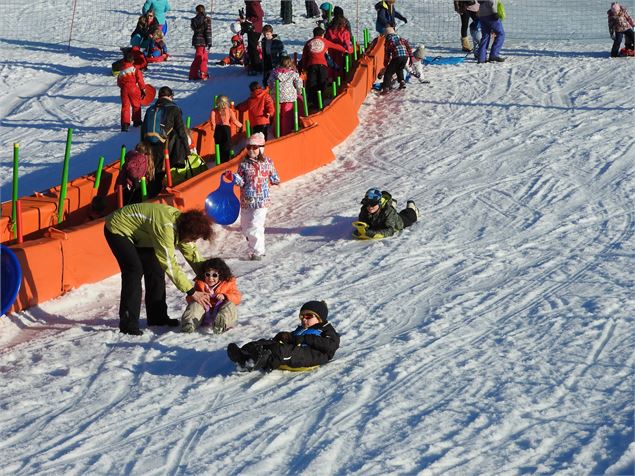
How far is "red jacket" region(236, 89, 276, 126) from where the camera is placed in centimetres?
1622

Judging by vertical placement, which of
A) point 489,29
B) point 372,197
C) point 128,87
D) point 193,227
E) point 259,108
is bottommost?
point 372,197

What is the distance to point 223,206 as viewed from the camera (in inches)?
491

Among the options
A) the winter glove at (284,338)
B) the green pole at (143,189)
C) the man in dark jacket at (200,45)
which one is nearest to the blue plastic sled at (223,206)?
the green pole at (143,189)

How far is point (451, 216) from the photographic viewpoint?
43.8ft

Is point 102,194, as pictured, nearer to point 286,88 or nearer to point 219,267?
point 219,267

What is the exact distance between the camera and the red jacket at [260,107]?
53.2 ft

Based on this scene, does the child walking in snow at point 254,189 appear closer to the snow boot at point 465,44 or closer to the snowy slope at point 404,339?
the snowy slope at point 404,339

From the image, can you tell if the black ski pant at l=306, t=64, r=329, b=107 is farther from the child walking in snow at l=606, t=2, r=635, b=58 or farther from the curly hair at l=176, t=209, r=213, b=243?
the curly hair at l=176, t=209, r=213, b=243

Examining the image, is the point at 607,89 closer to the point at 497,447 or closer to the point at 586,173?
the point at 586,173

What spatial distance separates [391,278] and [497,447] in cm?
416

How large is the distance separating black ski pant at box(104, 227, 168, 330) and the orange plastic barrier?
1.21 meters

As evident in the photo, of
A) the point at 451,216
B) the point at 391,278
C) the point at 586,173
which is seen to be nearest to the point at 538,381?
the point at 391,278

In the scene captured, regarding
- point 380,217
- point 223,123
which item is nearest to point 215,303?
point 380,217

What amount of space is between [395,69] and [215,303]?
33.3 feet
